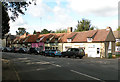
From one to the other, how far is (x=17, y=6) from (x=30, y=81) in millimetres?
13541

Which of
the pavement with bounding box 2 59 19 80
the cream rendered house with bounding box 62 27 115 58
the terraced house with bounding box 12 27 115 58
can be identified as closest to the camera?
the pavement with bounding box 2 59 19 80

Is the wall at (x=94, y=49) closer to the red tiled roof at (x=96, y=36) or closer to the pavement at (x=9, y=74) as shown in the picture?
the red tiled roof at (x=96, y=36)

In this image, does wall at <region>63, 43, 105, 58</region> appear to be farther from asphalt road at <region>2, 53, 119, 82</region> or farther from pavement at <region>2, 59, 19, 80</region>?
pavement at <region>2, 59, 19, 80</region>

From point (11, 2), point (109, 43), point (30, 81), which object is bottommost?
point (30, 81)

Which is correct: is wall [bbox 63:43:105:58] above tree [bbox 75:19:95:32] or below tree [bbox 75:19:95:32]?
below

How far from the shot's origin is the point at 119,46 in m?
51.0

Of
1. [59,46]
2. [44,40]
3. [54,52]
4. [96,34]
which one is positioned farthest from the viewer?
[44,40]

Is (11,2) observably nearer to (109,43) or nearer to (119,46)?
(109,43)

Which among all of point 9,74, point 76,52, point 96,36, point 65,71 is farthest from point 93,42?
point 9,74

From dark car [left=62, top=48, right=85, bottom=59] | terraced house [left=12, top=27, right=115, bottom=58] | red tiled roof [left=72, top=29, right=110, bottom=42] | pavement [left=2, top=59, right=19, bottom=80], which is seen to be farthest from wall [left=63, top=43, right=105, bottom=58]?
pavement [left=2, top=59, right=19, bottom=80]

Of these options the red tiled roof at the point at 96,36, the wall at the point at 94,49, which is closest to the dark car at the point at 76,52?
the wall at the point at 94,49

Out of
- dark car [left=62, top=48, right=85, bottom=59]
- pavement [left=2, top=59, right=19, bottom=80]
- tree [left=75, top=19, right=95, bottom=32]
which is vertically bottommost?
pavement [left=2, top=59, right=19, bottom=80]

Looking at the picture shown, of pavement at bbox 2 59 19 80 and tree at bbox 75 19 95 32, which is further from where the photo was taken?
tree at bbox 75 19 95 32

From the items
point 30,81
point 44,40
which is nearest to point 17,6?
point 30,81
